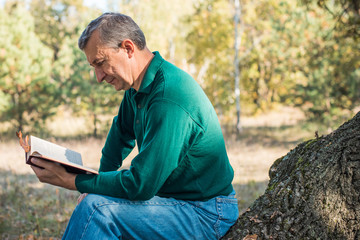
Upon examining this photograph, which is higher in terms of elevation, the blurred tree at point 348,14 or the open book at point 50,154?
the blurred tree at point 348,14

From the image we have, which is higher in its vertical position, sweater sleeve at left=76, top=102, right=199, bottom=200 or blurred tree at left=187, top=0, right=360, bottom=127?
blurred tree at left=187, top=0, right=360, bottom=127

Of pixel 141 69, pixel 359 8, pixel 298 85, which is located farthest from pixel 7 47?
pixel 141 69

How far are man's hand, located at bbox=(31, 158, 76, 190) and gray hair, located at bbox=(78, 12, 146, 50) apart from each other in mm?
660

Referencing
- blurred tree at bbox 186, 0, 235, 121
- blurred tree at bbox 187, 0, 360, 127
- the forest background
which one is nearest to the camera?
the forest background

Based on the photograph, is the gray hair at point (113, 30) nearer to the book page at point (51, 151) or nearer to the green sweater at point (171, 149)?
the green sweater at point (171, 149)

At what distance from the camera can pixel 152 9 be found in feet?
72.0

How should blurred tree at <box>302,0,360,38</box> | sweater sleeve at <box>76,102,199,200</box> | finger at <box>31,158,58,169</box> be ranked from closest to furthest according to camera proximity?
sweater sleeve at <box>76,102,199,200</box> → finger at <box>31,158,58,169</box> → blurred tree at <box>302,0,360,38</box>

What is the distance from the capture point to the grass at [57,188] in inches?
164

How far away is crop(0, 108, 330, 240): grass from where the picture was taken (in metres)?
4.17

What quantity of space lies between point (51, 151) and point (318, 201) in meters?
Answer: 1.42

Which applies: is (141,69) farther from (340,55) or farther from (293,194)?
(340,55)

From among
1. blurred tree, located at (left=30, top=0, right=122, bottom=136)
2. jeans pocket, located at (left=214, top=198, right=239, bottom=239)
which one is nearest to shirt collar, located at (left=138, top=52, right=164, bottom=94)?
jeans pocket, located at (left=214, top=198, right=239, bottom=239)

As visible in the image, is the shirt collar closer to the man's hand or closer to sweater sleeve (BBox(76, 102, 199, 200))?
sweater sleeve (BBox(76, 102, 199, 200))

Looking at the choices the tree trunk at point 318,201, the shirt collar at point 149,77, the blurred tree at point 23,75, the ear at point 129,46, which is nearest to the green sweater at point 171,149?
the shirt collar at point 149,77
